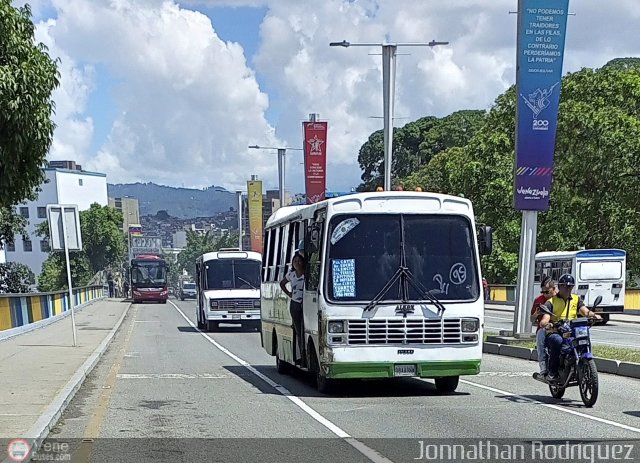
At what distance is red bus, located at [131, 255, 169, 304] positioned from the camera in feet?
259

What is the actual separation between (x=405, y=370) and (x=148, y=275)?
218 feet

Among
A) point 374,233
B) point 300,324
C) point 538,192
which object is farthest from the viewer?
point 538,192

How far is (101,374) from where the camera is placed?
19.6m

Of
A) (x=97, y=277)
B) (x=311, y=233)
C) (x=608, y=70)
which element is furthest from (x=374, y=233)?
(x=97, y=277)

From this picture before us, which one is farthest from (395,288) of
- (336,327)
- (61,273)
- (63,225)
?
(61,273)

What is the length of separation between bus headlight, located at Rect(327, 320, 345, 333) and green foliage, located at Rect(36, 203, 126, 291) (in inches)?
3130

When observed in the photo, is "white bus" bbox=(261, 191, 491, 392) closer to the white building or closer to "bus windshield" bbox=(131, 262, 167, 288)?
"bus windshield" bbox=(131, 262, 167, 288)

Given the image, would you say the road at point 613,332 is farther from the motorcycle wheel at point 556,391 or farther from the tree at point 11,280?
the tree at point 11,280

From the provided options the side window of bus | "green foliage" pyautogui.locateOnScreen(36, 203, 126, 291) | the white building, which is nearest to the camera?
the side window of bus

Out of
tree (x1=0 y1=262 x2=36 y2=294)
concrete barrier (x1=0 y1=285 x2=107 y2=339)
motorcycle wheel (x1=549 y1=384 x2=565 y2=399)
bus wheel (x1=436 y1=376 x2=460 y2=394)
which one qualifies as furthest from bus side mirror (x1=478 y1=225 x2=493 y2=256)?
tree (x1=0 y1=262 x2=36 y2=294)

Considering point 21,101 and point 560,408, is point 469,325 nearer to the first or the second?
point 560,408

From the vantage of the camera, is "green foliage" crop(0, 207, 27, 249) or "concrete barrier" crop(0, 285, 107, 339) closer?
"concrete barrier" crop(0, 285, 107, 339)

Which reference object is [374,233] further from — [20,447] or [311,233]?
[20,447]

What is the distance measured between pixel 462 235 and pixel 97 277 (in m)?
99.6
